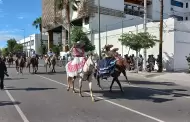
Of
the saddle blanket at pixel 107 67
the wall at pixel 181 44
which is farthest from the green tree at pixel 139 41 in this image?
the saddle blanket at pixel 107 67

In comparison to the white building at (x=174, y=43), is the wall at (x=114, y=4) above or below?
above

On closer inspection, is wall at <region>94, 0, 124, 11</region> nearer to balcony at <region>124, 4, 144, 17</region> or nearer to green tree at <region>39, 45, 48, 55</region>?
balcony at <region>124, 4, 144, 17</region>

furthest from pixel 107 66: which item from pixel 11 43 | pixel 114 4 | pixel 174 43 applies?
pixel 11 43

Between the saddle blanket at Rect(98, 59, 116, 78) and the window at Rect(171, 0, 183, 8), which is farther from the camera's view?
the window at Rect(171, 0, 183, 8)

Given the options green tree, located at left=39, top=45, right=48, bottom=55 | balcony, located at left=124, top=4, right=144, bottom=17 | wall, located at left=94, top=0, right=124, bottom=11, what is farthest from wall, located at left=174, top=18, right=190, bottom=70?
green tree, located at left=39, top=45, right=48, bottom=55

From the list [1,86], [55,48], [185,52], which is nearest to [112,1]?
[55,48]

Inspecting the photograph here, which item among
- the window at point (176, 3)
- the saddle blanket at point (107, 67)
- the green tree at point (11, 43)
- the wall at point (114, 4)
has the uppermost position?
the window at point (176, 3)

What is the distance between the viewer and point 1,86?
15422 millimetres

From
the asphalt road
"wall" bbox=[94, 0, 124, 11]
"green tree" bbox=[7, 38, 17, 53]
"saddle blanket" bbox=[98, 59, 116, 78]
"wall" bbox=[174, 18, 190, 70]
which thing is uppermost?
"wall" bbox=[94, 0, 124, 11]

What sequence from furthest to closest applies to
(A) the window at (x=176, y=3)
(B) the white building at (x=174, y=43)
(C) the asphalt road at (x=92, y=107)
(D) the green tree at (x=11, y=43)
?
(D) the green tree at (x=11, y=43) → (A) the window at (x=176, y=3) → (B) the white building at (x=174, y=43) → (C) the asphalt road at (x=92, y=107)

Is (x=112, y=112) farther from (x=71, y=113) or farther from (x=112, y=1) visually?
(x=112, y=1)

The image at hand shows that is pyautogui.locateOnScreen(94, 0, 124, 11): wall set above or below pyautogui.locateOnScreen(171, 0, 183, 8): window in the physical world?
below

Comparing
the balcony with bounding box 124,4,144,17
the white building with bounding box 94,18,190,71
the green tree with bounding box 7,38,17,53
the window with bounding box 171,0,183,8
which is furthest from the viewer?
the green tree with bounding box 7,38,17,53

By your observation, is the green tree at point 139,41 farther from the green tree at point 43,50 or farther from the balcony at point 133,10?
the green tree at point 43,50
